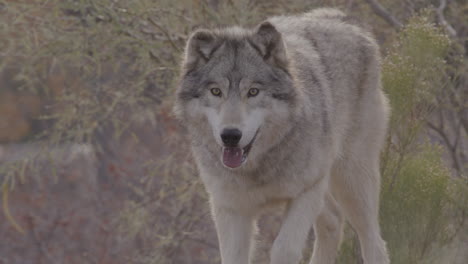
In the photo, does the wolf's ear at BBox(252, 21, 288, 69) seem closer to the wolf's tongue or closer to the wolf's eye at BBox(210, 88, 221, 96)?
the wolf's eye at BBox(210, 88, 221, 96)

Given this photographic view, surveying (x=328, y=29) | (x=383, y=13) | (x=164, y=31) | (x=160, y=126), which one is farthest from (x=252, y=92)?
(x=160, y=126)

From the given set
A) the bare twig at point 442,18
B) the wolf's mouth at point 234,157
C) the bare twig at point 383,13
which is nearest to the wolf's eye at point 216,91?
the wolf's mouth at point 234,157

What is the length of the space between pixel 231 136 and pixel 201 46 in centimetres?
71

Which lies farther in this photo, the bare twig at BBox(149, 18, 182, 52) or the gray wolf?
the bare twig at BBox(149, 18, 182, 52)

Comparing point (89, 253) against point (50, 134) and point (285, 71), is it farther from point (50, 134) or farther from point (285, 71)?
point (285, 71)

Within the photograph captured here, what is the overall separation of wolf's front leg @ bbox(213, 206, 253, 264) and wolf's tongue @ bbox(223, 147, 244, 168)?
492mm

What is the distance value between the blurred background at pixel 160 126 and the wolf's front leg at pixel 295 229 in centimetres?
106

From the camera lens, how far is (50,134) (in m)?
8.12

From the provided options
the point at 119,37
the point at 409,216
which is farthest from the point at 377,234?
the point at 119,37

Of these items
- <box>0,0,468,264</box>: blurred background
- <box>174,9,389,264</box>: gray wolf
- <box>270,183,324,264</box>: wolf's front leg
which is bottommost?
<box>0,0,468,264</box>: blurred background

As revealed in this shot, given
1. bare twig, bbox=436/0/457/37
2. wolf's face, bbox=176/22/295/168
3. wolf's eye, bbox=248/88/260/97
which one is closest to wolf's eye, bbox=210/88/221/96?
wolf's face, bbox=176/22/295/168

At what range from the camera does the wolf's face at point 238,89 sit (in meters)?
4.07

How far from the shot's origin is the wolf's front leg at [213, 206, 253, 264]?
452cm

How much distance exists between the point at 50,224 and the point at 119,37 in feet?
18.2
